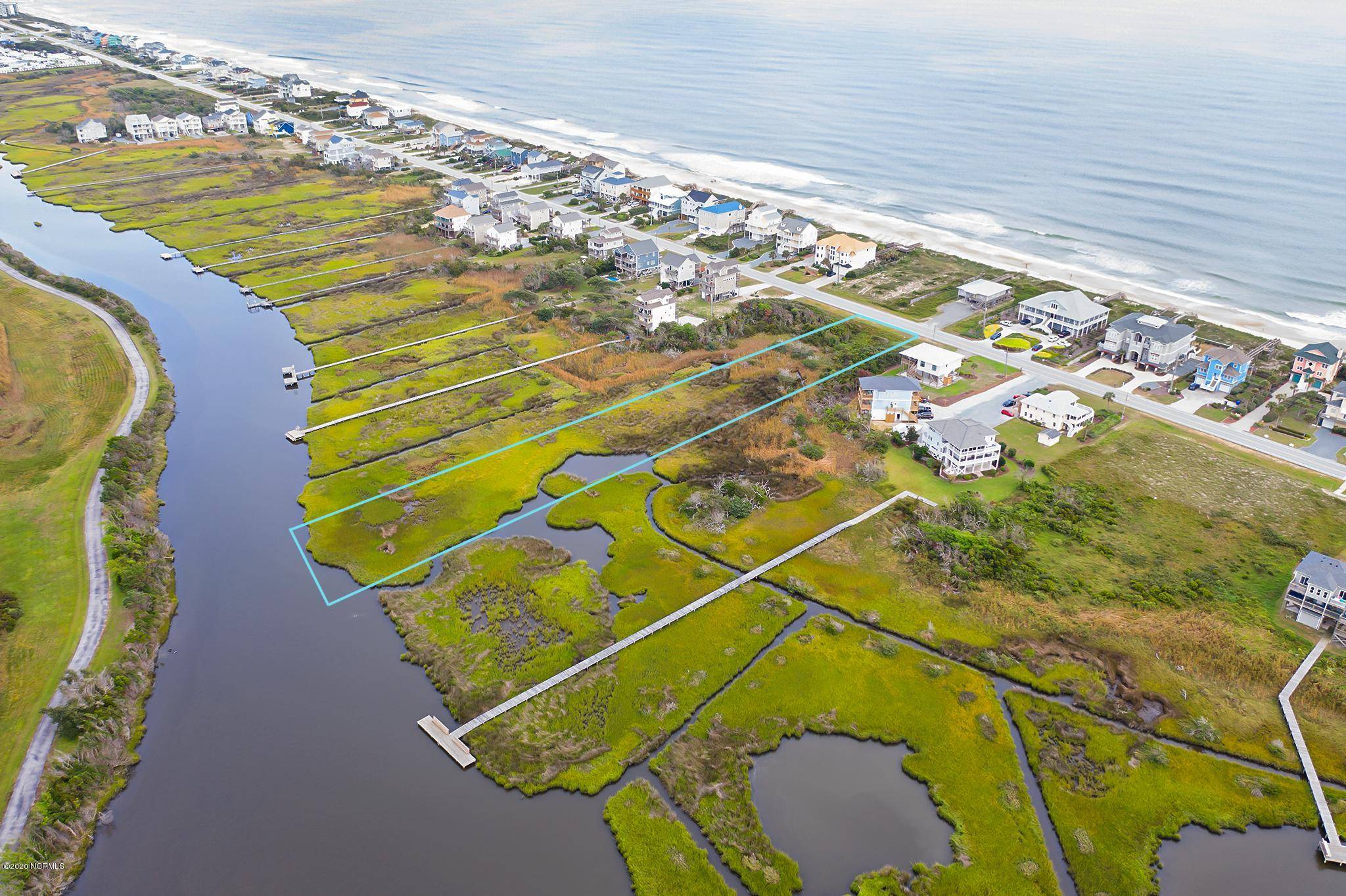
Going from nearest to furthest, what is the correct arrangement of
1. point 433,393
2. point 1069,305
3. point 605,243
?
point 433,393 → point 1069,305 → point 605,243

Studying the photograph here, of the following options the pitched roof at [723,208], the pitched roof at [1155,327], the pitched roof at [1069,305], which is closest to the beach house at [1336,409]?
the pitched roof at [1155,327]

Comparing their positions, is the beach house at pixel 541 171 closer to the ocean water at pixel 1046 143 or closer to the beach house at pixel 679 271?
the ocean water at pixel 1046 143

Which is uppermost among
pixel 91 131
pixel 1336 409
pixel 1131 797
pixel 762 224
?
pixel 1336 409

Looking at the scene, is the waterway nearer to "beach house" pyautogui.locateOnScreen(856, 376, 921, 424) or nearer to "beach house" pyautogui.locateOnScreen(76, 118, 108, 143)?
"beach house" pyautogui.locateOnScreen(856, 376, 921, 424)

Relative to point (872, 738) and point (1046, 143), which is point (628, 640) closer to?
point (872, 738)

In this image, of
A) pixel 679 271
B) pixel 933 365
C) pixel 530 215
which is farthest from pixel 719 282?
pixel 530 215

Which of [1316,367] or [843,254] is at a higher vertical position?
[1316,367]

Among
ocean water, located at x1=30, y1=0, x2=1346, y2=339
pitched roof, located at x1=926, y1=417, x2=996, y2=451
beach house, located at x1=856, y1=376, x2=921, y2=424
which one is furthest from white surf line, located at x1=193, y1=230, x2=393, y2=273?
pitched roof, located at x1=926, y1=417, x2=996, y2=451
